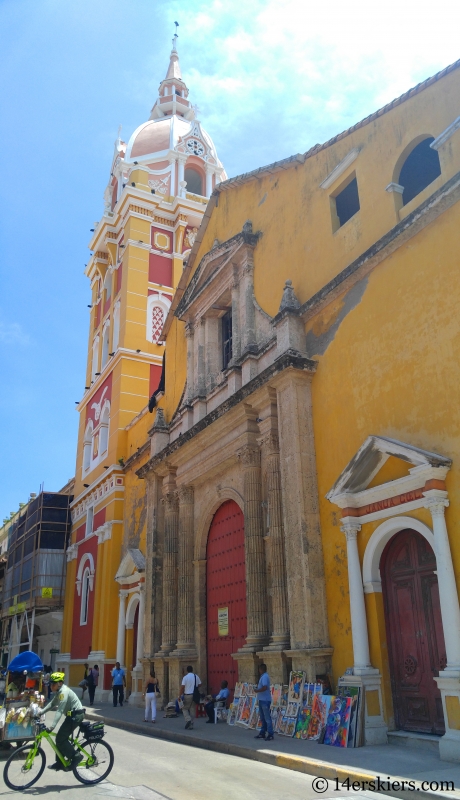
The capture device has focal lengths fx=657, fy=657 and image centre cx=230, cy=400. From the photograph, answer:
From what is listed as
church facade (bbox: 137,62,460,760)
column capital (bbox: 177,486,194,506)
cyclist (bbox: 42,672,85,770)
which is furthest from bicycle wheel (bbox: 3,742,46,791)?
column capital (bbox: 177,486,194,506)

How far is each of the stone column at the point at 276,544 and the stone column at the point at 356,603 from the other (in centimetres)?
186

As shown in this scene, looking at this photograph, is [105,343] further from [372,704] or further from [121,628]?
[372,704]

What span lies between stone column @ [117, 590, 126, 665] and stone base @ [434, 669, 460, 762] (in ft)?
44.9

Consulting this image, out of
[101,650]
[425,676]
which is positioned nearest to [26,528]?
[101,650]

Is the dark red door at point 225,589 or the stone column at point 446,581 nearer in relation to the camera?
the stone column at point 446,581

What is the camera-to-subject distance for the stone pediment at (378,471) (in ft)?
27.5

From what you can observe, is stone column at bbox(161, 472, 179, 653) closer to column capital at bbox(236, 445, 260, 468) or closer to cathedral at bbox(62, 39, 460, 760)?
cathedral at bbox(62, 39, 460, 760)

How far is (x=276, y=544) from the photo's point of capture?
1180 centimetres

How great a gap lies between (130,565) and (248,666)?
8479 mm

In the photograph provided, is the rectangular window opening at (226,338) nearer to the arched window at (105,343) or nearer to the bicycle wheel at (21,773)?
the bicycle wheel at (21,773)

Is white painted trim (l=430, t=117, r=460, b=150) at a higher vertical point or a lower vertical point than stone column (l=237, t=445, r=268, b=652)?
higher

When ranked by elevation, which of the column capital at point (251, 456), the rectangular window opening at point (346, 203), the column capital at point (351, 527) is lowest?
the column capital at point (351, 527)

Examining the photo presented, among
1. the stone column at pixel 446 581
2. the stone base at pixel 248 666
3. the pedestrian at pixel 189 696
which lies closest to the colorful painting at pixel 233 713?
the stone base at pixel 248 666

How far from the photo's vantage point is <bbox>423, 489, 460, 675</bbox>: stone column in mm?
7791
